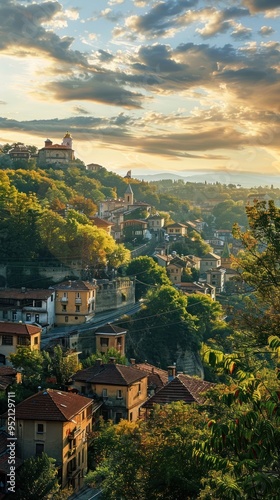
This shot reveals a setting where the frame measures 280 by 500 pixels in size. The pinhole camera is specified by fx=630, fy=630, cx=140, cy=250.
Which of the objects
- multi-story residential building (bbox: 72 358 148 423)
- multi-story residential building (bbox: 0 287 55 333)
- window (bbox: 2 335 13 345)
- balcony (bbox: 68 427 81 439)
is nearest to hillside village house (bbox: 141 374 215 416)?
multi-story residential building (bbox: 72 358 148 423)

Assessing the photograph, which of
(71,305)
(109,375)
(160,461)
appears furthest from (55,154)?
(160,461)

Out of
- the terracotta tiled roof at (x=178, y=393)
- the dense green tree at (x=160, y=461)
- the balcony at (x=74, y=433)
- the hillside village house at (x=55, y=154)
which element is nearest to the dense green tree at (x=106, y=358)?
the terracotta tiled roof at (x=178, y=393)

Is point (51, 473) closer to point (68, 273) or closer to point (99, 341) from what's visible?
point (99, 341)

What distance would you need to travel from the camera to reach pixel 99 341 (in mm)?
Result: 38500

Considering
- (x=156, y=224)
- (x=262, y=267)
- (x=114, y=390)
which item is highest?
(x=262, y=267)

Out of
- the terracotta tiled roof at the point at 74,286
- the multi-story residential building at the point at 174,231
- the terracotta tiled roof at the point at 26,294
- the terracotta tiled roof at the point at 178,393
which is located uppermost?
the multi-story residential building at the point at 174,231

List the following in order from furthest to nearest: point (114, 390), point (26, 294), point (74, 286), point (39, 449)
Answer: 1. point (74, 286)
2. point (26, 294)
3. point (114, 390)
4. point (39, 449)

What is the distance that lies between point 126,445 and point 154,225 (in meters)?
57.4

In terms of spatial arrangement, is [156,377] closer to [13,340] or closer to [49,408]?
[13,340]

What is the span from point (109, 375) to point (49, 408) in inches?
240

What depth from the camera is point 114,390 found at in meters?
28.9

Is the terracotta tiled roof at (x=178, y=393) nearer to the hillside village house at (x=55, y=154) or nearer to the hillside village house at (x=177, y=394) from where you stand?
the hillside village house at (x=177, y=394)

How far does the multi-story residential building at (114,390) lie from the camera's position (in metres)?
28.8

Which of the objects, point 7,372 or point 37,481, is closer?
point 37,481
